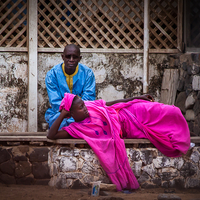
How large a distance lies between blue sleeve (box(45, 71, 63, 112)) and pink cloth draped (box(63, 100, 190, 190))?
671 millimetres

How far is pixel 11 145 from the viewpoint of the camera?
3461mm

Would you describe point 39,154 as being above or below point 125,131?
below

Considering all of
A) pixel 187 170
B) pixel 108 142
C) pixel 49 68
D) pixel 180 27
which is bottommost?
pixel 187 170

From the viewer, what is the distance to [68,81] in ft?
13.4

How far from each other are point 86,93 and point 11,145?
47.4 inches

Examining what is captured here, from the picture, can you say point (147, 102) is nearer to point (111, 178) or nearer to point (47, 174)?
point (111, 178)

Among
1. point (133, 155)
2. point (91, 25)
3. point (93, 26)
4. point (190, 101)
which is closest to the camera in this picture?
point (133, 155)

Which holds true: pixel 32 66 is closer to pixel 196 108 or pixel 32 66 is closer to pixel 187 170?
pixel 196 108

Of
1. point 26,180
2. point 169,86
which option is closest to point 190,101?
point 169,86

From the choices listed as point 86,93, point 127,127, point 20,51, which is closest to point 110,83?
point 86,93

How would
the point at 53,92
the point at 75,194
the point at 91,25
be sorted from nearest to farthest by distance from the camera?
the point at 75,194 < the point at 53,92 < the point at 91,25

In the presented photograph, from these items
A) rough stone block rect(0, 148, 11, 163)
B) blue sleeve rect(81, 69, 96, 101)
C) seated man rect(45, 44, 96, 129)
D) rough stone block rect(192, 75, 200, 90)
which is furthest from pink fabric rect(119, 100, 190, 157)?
rough stone block rect(0, 148, 11, 163)

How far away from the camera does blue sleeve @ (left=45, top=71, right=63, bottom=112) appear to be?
3.74 meters

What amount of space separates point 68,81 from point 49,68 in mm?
1161
